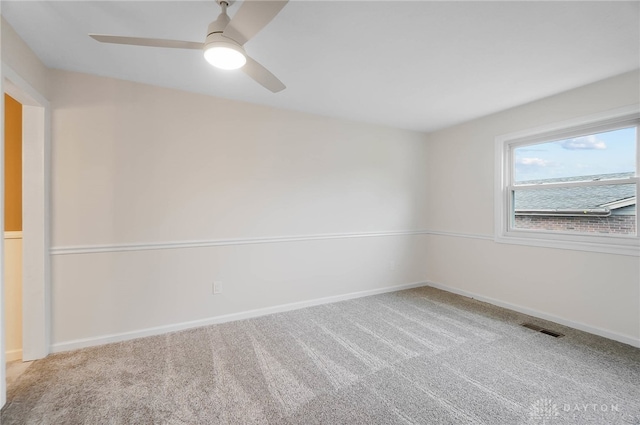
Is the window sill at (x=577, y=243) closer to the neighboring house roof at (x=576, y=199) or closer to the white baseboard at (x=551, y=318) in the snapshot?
the neighboring house roof at (x=576, y=199)

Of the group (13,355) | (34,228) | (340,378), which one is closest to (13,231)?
(34,228)

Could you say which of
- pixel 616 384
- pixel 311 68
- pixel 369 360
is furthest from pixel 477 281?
pixel 311 68

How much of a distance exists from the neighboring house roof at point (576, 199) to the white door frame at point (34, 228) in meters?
4.78

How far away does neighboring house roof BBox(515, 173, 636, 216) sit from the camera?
2539 mm

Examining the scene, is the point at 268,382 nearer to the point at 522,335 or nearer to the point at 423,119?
the point at 522,335

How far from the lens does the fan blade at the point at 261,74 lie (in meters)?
1.59

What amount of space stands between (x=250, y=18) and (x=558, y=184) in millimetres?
3401

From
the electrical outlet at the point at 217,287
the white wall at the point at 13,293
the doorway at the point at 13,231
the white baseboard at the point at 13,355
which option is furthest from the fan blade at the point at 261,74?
the white baseboard at the point at 13,355

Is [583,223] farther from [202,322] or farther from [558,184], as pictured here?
[202,322]

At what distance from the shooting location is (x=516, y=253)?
321 centimetres

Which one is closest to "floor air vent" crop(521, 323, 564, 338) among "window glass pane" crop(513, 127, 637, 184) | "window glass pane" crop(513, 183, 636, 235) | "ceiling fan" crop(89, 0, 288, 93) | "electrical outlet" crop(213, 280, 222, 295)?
"window glass pane" crop(513, 183, 636, 235)

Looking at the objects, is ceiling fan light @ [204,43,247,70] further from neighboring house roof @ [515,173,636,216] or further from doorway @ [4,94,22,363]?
neighboring house roof @ [515,173,636,216]

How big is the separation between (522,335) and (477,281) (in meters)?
1.06

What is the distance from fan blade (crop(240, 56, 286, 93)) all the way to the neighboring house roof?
3136mm
